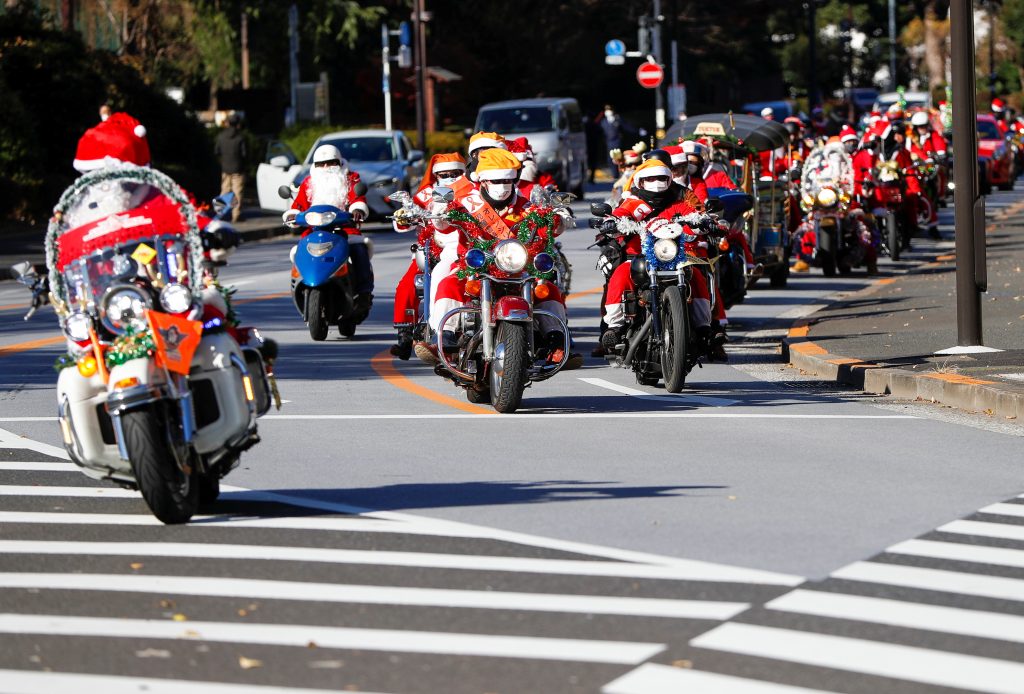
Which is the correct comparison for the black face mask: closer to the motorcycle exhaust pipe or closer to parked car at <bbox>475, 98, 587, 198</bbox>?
the motorcycle exhaust pipe

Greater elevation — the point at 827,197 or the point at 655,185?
the point at 655,185

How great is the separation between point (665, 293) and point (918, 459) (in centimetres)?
380

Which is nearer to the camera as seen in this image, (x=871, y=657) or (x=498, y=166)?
(x=871, y=657)

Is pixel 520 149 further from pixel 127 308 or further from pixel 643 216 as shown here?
pixel 127 308

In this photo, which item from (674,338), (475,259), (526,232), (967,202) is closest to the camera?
(475,259)

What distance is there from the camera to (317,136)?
172 feet

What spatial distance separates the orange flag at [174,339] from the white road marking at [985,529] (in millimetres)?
3381

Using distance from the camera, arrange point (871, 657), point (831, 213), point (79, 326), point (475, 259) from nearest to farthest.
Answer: point (871, 657)
point (79, 326)
point (475, 259)
point (831, 213)

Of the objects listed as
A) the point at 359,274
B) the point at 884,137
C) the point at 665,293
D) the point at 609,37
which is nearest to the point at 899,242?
the point at 884,137

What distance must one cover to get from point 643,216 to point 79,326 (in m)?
6.94

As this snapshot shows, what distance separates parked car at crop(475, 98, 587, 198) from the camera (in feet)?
148

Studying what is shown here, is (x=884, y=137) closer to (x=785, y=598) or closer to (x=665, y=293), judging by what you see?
(x=665, y=293)

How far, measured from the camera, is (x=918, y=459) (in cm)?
1168

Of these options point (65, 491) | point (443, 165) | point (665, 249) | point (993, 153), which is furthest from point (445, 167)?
point (993, 153)
